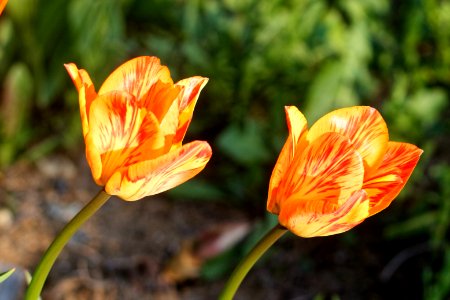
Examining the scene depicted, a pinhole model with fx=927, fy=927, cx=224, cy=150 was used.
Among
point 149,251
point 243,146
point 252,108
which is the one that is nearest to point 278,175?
point 149,251

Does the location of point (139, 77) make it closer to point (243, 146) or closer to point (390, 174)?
point (390, 174)

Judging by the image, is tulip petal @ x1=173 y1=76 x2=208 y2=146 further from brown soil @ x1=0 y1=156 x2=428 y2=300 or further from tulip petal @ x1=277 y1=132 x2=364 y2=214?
brown soil @ x1=0 y1=156 x2=428 y2=300

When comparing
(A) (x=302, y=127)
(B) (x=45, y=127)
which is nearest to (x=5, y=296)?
(A) (x=302, y=127)

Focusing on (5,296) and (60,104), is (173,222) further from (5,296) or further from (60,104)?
(5,296)

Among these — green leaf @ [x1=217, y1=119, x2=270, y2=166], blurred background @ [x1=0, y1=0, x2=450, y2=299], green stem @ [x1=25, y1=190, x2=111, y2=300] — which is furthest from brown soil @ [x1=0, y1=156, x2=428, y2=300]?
green stem @ [x1=25, y1=190, x2=111, y2=300]

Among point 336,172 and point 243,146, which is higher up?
point 336,172

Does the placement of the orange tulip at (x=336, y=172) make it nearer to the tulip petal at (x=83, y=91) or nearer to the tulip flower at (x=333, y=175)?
the tulip flower at (x=333, y=175)

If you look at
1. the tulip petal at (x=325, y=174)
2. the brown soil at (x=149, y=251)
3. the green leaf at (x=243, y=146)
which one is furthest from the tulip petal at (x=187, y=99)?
the green leaf at (x=243, y=146)
